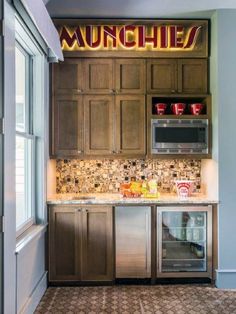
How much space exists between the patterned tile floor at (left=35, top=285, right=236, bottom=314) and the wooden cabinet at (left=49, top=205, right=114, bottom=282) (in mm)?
158

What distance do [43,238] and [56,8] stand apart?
8.18 feet

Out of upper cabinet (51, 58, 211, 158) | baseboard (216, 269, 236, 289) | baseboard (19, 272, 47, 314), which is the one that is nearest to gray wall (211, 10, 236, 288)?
baseboard (216, 269, 236, 289)

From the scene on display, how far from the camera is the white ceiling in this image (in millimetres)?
3496

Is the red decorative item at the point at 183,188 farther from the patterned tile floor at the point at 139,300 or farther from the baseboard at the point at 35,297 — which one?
the baseboard at the point at 35,297

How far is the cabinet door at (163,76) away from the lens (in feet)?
12.7

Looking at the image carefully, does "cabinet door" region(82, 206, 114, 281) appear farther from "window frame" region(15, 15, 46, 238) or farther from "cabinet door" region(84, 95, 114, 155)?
"cabinet door" region(84, 95, 114, 155)

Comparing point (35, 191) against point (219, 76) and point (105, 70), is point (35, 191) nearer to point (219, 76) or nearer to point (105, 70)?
point (105, 70)

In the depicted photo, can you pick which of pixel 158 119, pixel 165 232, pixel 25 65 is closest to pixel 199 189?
pixel 165 232

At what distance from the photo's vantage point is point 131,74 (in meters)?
3.87

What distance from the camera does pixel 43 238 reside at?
11.5ft

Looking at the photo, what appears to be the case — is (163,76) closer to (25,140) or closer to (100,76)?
(100,76)

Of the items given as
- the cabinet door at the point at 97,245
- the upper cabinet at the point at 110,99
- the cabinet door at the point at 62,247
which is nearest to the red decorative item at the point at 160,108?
the upper cabinet at the point at 110,99

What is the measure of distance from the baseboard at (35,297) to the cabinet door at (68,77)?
2053 mm

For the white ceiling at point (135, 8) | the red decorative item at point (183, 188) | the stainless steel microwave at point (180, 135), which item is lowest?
the red decorative item at point (183, 188)
